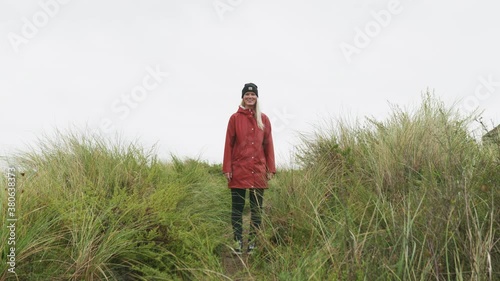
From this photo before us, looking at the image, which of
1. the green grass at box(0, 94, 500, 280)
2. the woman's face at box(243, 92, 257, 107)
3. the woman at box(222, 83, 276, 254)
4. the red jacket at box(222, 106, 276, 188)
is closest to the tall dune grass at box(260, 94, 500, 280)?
the green grass at box(0, 94, 500, 280)

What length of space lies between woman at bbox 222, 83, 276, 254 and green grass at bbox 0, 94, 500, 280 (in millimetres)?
347

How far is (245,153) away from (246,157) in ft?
0.17

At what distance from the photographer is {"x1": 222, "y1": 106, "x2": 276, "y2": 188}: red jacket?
467 centimetres

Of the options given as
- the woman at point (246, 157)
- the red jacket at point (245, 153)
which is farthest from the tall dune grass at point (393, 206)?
the red jacket at point (245, 153)

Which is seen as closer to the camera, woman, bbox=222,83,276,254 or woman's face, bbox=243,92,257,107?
woman, bbox=222,83,276,254

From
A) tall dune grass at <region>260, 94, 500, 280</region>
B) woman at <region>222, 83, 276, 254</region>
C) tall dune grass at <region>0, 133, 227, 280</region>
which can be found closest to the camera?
tall dune grass at <region>260, 94, 500, 280</region>

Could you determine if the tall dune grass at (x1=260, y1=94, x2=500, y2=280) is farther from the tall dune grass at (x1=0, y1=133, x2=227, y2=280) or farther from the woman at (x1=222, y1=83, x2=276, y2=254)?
the tall dune grass at (x1=0, y1=133, x2=227, y2=280)

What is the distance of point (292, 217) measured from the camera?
420cm

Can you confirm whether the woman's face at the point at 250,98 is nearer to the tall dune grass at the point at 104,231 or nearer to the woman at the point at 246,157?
the woman at the point at 246,157

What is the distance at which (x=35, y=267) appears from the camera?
2893 millimetres

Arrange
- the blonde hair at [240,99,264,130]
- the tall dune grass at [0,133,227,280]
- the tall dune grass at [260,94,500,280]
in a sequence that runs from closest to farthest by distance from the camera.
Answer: the tall dune grass at [260,94,500,280]
the tall dune grass at [0,133,227,280]
the blonde hair at [240,99,264,130]

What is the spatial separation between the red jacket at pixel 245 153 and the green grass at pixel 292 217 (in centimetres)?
53

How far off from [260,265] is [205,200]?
2.12m

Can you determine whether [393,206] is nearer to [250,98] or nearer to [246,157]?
[246,157]
